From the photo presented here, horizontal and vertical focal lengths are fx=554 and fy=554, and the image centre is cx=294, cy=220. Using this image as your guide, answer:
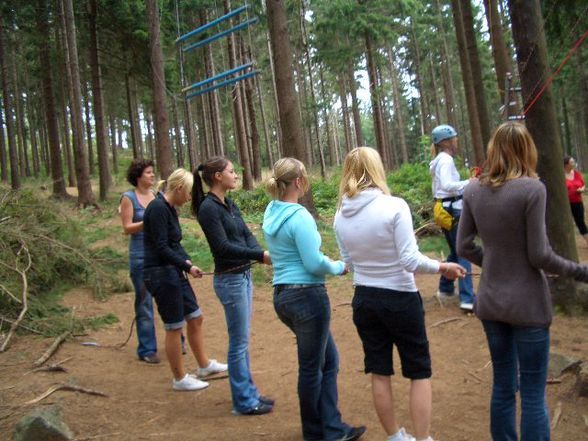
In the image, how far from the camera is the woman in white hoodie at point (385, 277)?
10.0ft

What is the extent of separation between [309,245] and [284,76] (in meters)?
7.24

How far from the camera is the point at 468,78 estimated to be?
1402cm

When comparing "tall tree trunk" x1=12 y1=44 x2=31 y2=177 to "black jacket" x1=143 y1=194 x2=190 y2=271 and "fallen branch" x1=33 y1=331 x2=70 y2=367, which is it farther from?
"black jacket" x1=143 y1=194 x2=190 y2=271

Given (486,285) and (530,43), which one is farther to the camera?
(530,43)

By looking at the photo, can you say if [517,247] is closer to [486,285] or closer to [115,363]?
[486,285]

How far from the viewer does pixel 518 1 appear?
5.74 metres

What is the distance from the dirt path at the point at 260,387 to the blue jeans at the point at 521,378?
738 mm

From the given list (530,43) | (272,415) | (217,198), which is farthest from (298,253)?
(530,43)

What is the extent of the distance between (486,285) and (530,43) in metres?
3.84

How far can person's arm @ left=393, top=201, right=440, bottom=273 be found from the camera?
299 centimetres

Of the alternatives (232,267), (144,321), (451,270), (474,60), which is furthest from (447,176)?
(474,60)

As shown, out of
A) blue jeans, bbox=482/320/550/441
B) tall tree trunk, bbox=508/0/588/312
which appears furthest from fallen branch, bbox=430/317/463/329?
blue jeans, bbox=482/320/550/441

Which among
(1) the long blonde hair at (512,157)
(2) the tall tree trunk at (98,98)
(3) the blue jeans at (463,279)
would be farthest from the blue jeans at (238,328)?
(2) the tall tree trunk at (98,98)

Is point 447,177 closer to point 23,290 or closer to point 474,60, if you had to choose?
point 23,290
